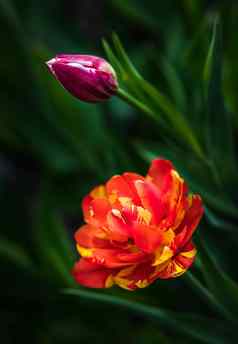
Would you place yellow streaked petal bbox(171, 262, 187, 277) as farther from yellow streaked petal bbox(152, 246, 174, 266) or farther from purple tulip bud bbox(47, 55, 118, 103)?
purple tulip bud bbox(47, 55, 118, 103)

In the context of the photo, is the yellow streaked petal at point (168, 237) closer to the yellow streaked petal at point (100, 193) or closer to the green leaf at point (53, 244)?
the yellow streaked petal at point (100, 193)

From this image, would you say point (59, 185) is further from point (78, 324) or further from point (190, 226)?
point (190, 226)

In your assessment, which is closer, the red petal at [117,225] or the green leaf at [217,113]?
the red petal at [117,225]

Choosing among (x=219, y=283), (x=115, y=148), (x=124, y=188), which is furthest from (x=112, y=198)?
(x=115, y=148)

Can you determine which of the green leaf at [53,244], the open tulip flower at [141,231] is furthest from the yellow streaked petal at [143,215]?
the green leaf at [53,244]

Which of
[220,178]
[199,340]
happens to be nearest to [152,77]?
[220,178]

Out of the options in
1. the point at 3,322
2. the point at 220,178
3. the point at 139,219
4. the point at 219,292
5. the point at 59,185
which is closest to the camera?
the point at 139,219

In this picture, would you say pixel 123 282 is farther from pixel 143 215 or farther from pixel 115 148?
pixel 115 148
